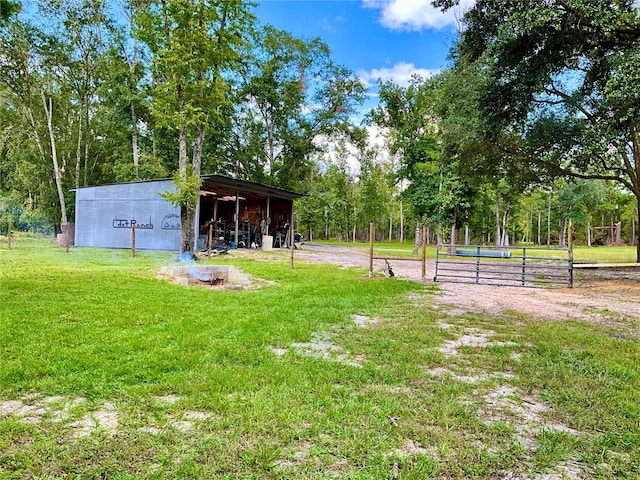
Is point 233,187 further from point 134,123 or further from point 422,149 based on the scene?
point 422,149

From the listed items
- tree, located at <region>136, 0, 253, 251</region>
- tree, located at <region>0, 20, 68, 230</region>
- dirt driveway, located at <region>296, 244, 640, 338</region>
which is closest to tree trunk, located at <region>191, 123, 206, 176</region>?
tree, located at <region>136, 0, 253, 251</region>

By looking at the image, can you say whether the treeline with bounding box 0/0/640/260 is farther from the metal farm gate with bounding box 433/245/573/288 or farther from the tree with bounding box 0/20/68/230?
the metal farm gate with bounding box 433/245/573/288

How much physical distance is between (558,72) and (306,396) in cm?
1047

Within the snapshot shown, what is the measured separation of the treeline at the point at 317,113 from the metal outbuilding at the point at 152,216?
211 cm

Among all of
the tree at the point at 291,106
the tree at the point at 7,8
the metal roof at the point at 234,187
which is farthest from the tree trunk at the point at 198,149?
the tree at the point at 291,106

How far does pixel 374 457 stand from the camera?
1.89m

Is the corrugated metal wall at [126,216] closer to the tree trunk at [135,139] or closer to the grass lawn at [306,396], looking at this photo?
the tree trunk at [135,139]

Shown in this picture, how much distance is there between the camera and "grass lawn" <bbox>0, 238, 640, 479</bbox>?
6.11 ft

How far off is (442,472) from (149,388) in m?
1.89

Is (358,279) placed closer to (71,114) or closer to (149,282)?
(149,282)

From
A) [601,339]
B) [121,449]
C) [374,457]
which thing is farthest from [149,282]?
[601,339]

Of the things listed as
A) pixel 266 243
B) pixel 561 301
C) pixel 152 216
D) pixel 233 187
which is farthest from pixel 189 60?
pixel 561 301

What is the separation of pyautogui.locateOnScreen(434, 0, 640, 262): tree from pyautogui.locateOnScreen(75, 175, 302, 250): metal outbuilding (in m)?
9.79

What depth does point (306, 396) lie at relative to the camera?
2.55m
